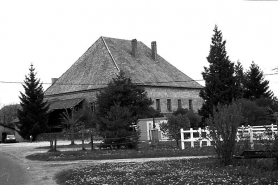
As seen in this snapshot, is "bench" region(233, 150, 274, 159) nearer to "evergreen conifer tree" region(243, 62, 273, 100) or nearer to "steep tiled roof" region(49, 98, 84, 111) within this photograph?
"steep tiled roof" region(49, 98, 84, 111)

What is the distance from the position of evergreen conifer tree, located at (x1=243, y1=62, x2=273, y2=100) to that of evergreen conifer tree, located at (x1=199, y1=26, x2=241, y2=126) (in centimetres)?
1780

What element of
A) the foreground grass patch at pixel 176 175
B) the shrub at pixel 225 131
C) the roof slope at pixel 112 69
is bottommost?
the foreground grass patch at pixel 176 175

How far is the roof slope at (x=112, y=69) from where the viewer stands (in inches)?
2407

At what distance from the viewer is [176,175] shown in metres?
13.1

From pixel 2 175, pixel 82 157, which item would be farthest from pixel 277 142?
pixel 82 157

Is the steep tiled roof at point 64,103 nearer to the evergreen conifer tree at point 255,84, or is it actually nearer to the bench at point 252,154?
the evergreen conifer tree at point 255,84

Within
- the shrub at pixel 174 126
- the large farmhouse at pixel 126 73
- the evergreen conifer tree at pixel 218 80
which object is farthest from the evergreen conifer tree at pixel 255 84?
the shrub at pixel 174 126

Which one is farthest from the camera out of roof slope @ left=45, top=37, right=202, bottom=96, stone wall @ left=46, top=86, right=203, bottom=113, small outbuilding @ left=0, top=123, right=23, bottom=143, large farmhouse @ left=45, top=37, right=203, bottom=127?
small outbuilding @ left=0, top=123, right=23, bottom=143

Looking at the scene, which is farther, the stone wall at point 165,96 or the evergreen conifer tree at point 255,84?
the evergreen conifer tree at point 255,84

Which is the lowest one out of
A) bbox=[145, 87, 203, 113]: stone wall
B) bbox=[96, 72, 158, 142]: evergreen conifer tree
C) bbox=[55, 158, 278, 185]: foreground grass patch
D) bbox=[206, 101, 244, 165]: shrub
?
bbox=[55, 158, 278, 185]: foreground grass patch

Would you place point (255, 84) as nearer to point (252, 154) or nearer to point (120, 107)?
point (120, 107)

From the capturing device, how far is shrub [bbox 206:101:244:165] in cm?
1488

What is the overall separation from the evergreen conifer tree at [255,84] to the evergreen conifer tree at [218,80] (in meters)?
17.8

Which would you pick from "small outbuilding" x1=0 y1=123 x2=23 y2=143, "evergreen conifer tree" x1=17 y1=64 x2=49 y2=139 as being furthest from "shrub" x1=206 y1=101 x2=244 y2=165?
"small outbuilding" x1=0 y1=123 x2=23 y2=143
